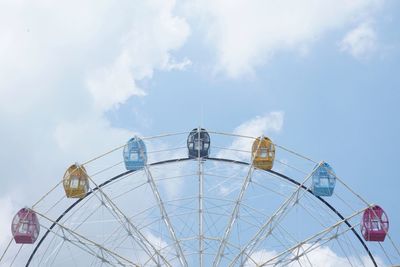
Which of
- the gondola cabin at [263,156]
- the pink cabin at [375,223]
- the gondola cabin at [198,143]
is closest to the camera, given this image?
the pink cabin at [375,223]

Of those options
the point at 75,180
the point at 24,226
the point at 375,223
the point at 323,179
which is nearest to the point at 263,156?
the point at 323,179

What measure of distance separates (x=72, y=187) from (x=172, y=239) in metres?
5.85

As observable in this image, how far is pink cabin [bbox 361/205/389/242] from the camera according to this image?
32688 millimetres

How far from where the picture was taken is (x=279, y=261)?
32.8 meters

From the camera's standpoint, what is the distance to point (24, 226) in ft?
108

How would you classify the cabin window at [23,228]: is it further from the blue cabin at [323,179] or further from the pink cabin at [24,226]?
the blue cabin at [323,179]

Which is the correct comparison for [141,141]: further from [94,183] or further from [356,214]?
[356,214]

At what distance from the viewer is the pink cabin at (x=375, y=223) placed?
32.7 m

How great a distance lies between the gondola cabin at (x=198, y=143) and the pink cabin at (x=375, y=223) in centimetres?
887

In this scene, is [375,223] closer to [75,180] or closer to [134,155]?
[134,155]

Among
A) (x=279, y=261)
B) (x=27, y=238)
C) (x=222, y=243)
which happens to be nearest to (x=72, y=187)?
(x=27, y=238)

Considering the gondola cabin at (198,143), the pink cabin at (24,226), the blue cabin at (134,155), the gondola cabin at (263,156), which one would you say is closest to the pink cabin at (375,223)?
the gondola cabin at (263,156)

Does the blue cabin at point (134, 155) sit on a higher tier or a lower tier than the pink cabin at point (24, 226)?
higher

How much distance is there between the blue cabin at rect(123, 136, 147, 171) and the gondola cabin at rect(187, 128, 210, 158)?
2491 mm
